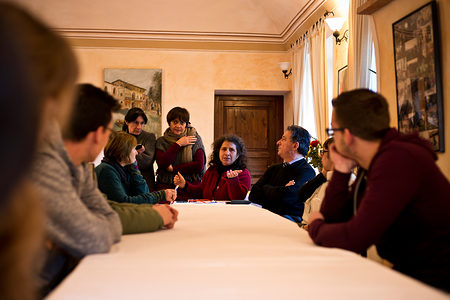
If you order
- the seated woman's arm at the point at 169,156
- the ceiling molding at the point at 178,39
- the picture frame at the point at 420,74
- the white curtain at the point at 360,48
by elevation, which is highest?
the ceiling molding at the point at 178,39

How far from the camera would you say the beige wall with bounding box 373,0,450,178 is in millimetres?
3611

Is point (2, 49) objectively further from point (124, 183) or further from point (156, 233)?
point (124, 183)

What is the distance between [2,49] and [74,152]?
1.28 metres

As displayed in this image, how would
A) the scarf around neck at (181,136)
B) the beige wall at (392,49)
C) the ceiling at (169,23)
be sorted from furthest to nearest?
1. the ceiling at (169,23)
2. the scarf around neck at (181,136)
3. the beige wall at (392,49)

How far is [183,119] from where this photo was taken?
491 centimetres

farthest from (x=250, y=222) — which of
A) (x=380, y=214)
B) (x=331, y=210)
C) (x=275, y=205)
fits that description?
(x=275, y=205)

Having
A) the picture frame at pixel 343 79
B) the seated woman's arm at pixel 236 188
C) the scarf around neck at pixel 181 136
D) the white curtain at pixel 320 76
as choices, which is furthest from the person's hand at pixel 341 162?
the white curtain at pixel 320 76

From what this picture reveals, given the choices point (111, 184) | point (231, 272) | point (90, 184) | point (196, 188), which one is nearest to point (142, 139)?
point (196, 188)

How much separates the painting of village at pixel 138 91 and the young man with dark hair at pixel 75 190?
6.84 metres

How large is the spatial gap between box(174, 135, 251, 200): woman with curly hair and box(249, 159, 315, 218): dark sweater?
7.1 inches

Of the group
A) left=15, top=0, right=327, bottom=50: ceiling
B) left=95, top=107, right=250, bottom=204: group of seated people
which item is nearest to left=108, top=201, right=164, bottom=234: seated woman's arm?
left=95, top=107, right=250, bottom=204: group of seated people

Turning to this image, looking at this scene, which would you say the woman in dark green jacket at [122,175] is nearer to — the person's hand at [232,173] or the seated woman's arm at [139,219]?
the seated woman's arm at [139,219]

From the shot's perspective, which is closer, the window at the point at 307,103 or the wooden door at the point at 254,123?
the window at the point at 307,103

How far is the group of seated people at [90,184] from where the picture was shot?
400 millimetres
